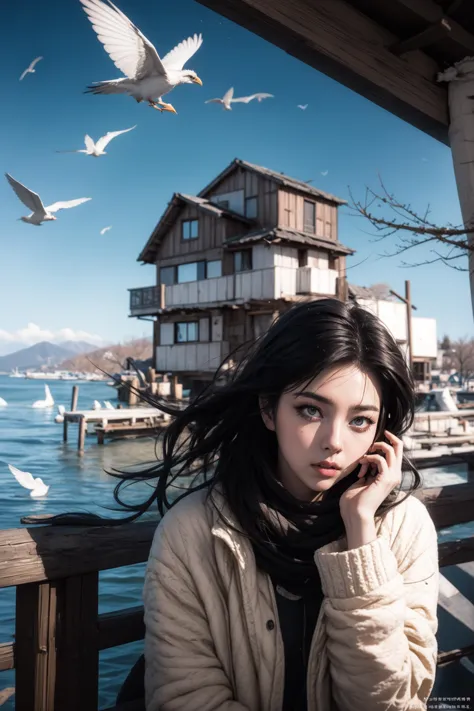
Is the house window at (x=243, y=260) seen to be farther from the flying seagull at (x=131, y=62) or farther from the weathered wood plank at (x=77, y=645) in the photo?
the weathered wood plank at (x=77, y=645)

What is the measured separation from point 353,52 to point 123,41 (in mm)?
2468

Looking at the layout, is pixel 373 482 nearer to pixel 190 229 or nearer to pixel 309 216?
pixel 309 216

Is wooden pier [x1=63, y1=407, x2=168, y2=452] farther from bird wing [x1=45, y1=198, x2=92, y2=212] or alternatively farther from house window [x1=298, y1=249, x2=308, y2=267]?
bird wing [x1=45, y1=198, x2=92, y2=212]

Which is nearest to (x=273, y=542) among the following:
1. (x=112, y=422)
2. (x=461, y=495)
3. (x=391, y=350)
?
(x=391, y=350)

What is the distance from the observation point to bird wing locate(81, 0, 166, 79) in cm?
380

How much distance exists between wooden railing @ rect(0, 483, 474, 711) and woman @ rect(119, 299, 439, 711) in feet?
1.06

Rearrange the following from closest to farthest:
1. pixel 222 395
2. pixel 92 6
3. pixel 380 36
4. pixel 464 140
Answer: pixel 222 395 → pixel 380 36 → pixel 464 140 → pixel 92 6

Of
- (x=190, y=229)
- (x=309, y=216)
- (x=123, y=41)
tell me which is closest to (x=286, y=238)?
(x=309, y=216)

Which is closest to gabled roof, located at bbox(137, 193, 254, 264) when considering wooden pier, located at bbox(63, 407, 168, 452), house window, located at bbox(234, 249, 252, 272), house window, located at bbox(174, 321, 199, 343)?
house window, located at bbox(234, 249, 252, 272)

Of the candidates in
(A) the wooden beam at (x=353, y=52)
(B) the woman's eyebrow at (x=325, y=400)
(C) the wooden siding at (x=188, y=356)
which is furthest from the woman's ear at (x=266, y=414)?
(C) the wooden siding at (x=188, y=356)

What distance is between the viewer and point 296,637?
62.8 inches

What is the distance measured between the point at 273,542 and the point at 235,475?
244 mm

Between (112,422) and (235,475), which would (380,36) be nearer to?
(235,475)

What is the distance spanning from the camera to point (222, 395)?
1.86 m
